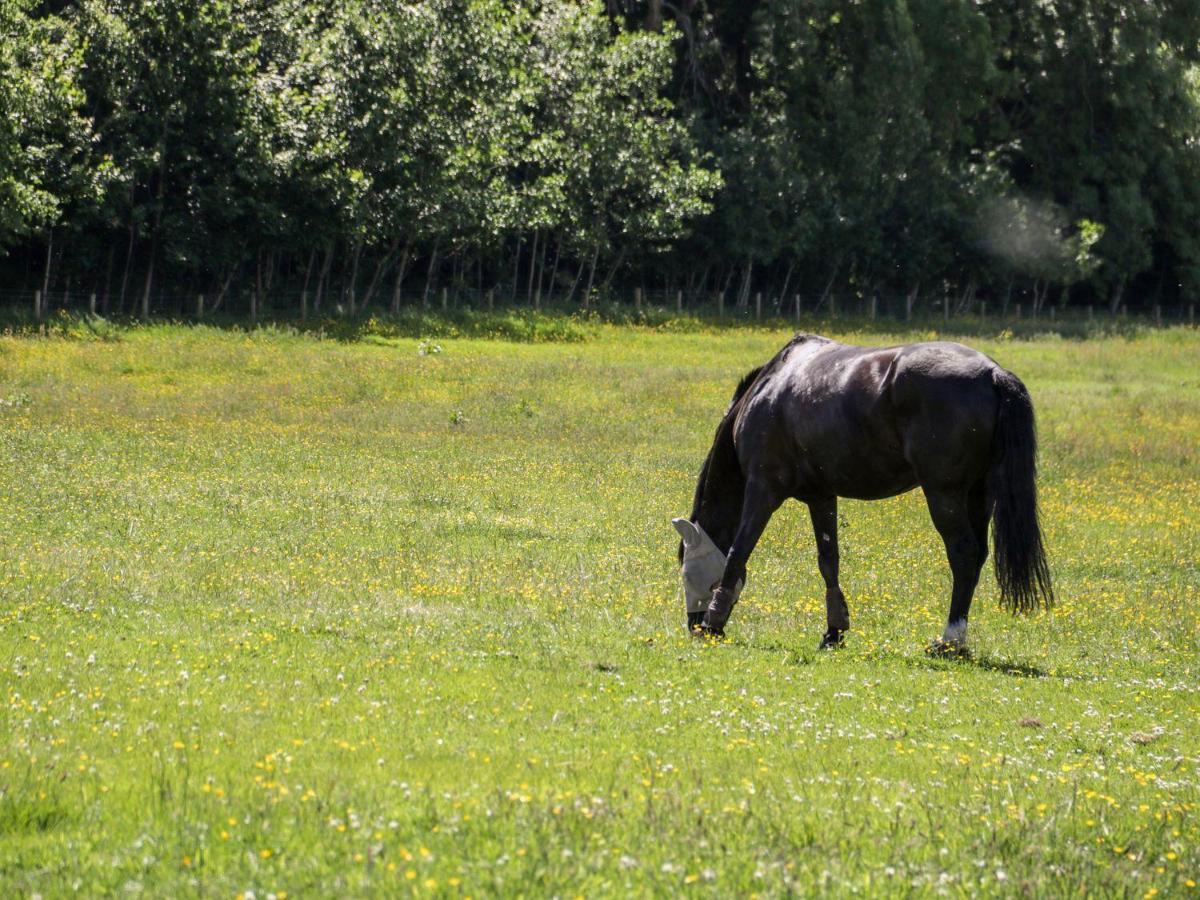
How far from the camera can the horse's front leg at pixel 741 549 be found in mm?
14156

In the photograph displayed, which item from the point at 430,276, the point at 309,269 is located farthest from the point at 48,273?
the point at 430,276

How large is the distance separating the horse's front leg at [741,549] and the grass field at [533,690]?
58cm

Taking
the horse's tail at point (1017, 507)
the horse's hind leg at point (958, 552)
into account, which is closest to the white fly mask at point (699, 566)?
the horse's hind leg at point (958, 552)

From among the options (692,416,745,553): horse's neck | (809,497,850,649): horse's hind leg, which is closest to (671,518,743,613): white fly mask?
(692,416,745,553): horse's neck

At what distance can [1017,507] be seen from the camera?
515 inches

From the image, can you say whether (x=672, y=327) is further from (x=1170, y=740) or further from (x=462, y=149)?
(x=1170, y=740)

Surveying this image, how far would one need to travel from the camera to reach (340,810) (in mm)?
7109

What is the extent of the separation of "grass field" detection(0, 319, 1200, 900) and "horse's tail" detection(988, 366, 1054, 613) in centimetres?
86

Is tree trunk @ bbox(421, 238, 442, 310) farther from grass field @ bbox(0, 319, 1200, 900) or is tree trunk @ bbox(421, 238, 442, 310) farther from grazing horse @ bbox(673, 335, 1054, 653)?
grazing horse @ bbox(673, 335, 1054, 653)

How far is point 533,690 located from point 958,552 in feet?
16.0

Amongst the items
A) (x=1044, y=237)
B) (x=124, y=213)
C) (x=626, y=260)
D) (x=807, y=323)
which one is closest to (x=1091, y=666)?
(x=124, y=213)

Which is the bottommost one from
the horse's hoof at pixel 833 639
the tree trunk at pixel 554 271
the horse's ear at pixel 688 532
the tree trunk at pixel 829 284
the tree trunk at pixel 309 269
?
the horse's hoof at pixel 833 639

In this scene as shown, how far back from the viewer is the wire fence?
54062 mm

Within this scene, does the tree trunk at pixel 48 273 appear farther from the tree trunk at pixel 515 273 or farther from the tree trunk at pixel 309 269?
the tree trunk at pixel 515 273
